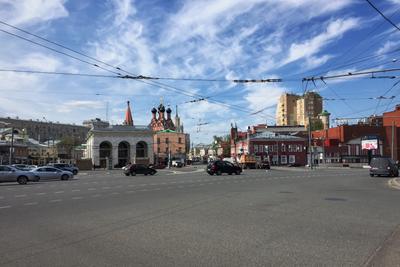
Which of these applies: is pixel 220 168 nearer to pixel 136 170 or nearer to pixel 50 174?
pixel 136 170

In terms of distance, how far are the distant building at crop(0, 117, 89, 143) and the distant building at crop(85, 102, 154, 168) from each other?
65.4 metres

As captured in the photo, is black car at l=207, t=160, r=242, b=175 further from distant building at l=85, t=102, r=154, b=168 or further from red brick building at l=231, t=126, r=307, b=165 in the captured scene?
red brick building at l=231, t=126, r=307, b=165

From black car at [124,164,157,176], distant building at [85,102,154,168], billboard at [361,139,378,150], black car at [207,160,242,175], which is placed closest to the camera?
black car at [207,160,242,175]

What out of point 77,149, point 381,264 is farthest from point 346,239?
point 77,149

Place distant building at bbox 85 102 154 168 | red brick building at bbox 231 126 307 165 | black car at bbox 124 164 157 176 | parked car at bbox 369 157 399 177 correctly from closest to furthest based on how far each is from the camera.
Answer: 1. parked car at bbox 369 157 399 177
2. black car at bbox 124 164 157 176
3. distant building at bbox 85 102 154 168
4. red brick building at bbox 231 126 307 165

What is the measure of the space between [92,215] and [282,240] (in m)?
6.55

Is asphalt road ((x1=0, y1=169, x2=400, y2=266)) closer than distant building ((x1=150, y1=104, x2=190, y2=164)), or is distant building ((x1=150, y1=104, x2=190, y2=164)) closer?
asphalt road ((x1=0, y1=169, x2=400, y2=266))

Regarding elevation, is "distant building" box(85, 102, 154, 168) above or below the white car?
above

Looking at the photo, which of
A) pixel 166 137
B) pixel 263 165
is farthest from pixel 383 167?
pixel 166 137

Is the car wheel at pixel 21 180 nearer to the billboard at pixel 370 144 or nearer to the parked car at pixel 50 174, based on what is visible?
the parked car at pixel 50 174

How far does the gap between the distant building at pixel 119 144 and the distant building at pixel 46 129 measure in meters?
65.4

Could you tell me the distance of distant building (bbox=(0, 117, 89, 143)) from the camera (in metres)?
166

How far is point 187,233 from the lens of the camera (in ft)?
33.6

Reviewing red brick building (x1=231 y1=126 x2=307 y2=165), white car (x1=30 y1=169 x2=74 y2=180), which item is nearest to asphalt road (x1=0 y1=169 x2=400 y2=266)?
white car (x1=30 y1=169 x2=74 y2=180)
